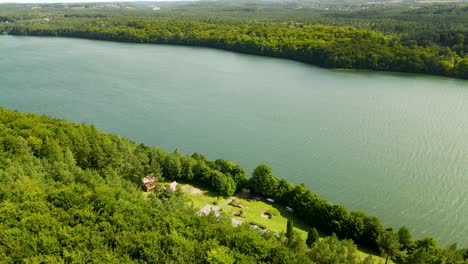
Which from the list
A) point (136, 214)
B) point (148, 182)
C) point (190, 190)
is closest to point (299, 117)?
point (190, 190)

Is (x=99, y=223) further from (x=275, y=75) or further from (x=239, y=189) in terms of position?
(x=275, y=75)

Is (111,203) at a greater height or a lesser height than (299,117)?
greater

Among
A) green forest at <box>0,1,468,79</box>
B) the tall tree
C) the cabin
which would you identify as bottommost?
the cabin

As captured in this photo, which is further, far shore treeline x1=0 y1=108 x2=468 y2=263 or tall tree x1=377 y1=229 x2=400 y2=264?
tall tree x1=377 y1=229 x2=400 y2=264

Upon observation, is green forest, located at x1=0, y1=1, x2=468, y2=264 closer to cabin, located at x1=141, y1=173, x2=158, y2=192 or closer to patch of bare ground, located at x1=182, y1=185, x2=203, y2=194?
cabin, located at x1=141, y1=173, x2=158, y2=192

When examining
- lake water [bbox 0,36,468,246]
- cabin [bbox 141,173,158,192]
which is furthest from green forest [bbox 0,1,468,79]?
cabin [bbox 141,173,158,192]

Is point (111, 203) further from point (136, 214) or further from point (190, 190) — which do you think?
point (190, 190)
